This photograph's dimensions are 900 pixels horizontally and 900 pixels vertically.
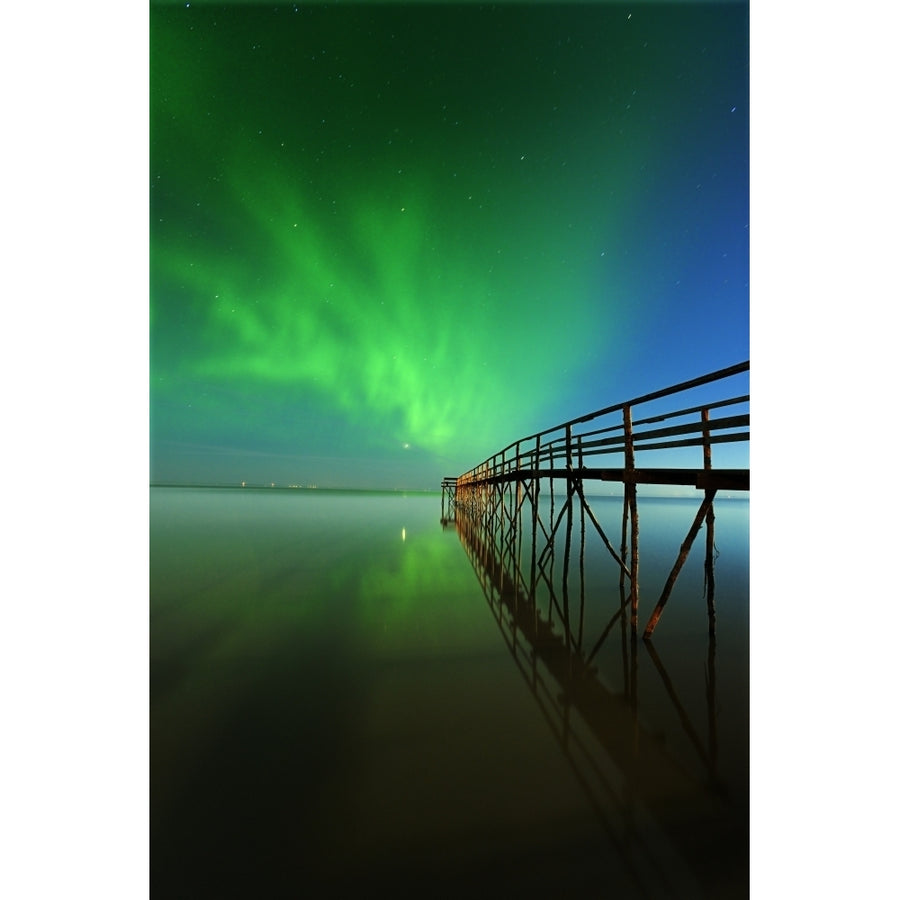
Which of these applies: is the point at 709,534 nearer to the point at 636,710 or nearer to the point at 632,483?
the point at 632,483

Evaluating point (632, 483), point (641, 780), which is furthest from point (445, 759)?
point (632, 483)

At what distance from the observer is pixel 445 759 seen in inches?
86.0

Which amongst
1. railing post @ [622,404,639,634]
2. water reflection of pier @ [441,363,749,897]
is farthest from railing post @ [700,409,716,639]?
railing post @ [622,404,639,634]

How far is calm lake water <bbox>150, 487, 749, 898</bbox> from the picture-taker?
159 centimetres

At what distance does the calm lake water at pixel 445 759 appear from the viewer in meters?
1.59

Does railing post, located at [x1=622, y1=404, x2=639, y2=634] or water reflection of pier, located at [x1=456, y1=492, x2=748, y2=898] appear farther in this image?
railing post, located at [x1=622, y1=404, x2=639, y2=634]

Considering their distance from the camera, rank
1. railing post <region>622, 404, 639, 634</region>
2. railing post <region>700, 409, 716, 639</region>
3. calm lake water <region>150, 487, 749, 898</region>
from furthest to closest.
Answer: railing post <region>622, 404, 639, 634</region> < railing post <region>700, 409, 716, 639</region> < calm lake water <region>150, 487, 749, 898</region>

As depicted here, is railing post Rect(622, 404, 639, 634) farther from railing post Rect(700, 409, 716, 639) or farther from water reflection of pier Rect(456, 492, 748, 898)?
railing post Rect(700, 409, 716, 639)

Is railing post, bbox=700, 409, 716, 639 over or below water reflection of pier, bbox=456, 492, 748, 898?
over

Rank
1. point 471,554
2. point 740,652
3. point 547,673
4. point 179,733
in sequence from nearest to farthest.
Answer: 1. point 179,733
2. point 547,673
3. point 740,652
4. point 471,554
